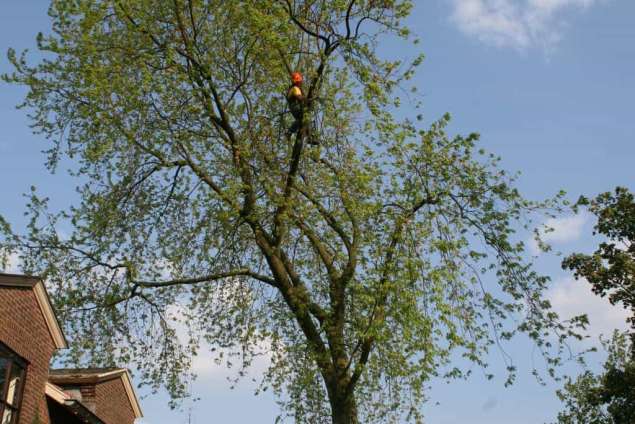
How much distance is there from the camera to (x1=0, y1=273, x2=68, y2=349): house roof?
55.7ft

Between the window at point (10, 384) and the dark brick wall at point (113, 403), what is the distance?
947 centimetres

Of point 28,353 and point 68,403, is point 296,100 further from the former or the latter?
point 68,403

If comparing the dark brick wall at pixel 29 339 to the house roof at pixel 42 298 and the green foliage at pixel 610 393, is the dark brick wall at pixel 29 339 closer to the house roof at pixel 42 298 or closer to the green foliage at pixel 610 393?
the house roof at pixel 42 298

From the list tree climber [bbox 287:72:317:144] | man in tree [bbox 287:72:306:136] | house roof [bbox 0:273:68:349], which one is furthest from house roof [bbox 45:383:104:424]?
man in tree [bbox 287:72:306:136]

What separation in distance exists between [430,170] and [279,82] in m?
4.90

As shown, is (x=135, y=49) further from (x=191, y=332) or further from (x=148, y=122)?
(x=191, y=332)

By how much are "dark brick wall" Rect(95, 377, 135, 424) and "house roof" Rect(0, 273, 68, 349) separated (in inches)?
336

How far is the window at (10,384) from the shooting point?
16.6 meters

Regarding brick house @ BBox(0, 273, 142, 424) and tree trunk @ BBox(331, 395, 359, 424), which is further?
brick house @ BBox(0, 273, 142, 424)

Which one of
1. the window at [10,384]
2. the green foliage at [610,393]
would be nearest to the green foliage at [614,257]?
the green foliage at [610,393]

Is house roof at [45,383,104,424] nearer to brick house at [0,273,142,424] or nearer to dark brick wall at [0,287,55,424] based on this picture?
brick house at [0,273,142,424]

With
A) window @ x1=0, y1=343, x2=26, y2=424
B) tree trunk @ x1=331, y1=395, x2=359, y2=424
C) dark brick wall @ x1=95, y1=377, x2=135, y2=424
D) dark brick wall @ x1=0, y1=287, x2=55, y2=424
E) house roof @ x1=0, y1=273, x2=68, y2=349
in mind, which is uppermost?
dark brick wall @ x1=95, y1=377, x2=135, y2=424

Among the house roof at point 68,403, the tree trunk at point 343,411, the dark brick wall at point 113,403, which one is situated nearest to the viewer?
the tree trunk at point 343,411

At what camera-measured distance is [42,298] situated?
1811 centimetres
